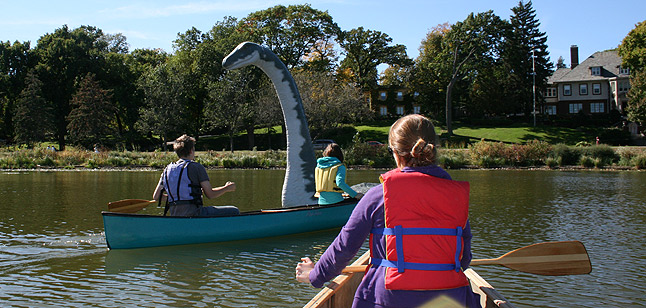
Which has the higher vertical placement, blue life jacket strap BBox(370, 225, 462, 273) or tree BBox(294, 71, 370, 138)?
tree BBox(294, 71, 370, 138)

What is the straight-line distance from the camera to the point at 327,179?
1032cm

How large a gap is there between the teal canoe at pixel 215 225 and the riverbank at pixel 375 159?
2286 centimetres

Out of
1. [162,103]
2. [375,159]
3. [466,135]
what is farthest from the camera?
[466,135]

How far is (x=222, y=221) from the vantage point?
9.29 meters

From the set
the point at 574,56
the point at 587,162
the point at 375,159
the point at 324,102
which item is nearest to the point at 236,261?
the point at 375,159

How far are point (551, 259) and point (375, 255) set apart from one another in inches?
84.2

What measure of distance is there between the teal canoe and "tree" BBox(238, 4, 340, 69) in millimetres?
40807

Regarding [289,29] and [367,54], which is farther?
[367,54]

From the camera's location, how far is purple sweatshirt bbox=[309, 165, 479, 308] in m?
2.75

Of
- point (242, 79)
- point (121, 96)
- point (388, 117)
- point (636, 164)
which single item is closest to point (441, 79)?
point (388, 117)

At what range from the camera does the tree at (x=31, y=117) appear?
42656 mm

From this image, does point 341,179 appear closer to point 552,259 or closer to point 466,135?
point 552,259

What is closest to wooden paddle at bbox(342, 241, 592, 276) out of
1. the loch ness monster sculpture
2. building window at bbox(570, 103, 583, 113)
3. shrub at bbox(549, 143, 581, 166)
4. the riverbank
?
the loch ness monster sculpture

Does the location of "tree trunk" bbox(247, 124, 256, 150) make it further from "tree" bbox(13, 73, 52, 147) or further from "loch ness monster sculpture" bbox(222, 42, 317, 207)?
"loch ness monster sculpture" bbox(222, 42, 317, 207)
